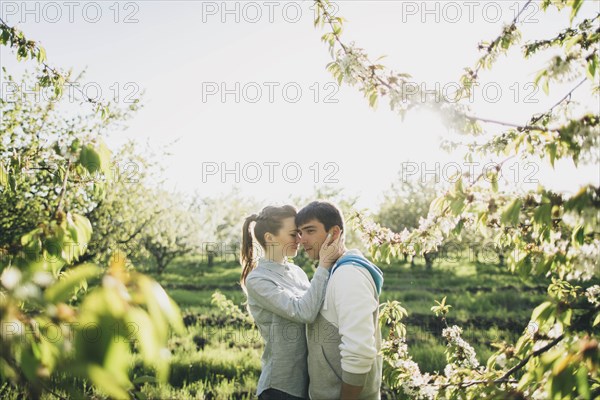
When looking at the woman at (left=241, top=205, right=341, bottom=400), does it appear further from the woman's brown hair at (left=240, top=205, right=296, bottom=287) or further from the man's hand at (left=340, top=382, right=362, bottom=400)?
the man's hand at (left=340, top=382, right=362, bottom=400)

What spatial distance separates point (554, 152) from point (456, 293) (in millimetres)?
15664

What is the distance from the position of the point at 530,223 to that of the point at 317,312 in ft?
4.70

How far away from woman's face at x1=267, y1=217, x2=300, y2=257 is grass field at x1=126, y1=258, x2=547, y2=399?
11.9ft

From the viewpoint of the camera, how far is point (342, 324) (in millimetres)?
2492

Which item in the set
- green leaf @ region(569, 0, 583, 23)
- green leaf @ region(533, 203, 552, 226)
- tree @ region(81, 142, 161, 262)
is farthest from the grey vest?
tree @ region(81, 142, 161, 262)

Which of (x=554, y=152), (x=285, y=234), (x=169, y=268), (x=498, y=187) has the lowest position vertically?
(x=169, y=268)

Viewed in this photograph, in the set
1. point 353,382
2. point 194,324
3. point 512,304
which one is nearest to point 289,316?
point 353,382

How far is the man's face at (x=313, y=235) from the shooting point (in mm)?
2914

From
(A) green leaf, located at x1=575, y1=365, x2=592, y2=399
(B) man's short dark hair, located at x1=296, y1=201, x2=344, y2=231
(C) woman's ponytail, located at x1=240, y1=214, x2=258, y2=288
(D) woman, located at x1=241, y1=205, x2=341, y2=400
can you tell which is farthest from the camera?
(C) woman's ponytail, located at x1=240, y1=214, x2=258, y2=288

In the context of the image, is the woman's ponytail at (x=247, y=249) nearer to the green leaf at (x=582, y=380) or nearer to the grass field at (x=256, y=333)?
the green leaf at (x=582, y=380)

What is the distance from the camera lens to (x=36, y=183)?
10.9 meters

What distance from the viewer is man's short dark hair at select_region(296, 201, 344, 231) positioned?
2891 mm

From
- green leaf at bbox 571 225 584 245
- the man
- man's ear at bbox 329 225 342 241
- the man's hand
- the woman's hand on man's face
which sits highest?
green leaf at bbox 571 225 584 245

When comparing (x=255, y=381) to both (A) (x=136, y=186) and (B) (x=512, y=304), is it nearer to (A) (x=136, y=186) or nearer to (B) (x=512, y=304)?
(A) (x=136, y=186)
